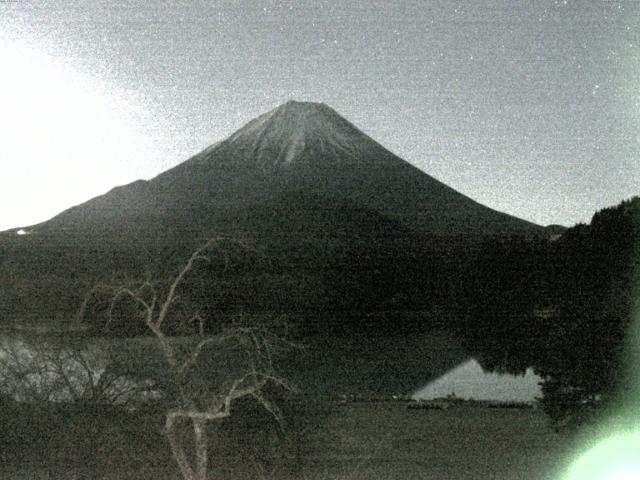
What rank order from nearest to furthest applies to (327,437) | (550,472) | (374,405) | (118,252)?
(550,472) < (327,437) < (374,405) < (118,252)

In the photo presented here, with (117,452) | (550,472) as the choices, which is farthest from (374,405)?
(117,452)

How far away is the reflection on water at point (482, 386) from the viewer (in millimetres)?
14492

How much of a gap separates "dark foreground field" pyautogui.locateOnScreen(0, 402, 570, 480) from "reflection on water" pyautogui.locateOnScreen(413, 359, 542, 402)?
3.98 metres

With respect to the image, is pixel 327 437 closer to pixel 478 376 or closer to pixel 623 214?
pixel 478 376

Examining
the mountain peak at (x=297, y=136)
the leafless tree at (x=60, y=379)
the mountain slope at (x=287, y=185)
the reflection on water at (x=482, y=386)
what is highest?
the mountain peak at (x=297, y=136)

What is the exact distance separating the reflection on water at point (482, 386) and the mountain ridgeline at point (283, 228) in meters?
5.95

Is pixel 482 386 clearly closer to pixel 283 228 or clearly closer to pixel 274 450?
pixel 274 450

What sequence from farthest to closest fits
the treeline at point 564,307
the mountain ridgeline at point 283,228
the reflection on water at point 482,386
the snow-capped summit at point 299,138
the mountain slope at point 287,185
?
the snow-capped summit at point 299,138, the mountain slope at point 287,185, the mountain ridgeline at point 283,228, the reflection on water at point 482,386, the treeline at point 564,307

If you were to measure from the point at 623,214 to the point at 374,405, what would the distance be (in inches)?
448

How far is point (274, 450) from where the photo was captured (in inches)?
342

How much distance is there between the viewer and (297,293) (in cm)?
3547

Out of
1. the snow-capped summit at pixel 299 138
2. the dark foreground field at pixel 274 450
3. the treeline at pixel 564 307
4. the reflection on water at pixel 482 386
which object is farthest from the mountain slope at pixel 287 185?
the dark foreground field at pixel 274 450

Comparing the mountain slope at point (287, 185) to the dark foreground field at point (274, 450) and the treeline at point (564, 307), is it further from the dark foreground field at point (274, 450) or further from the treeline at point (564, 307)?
the dark foreground field at point (274, 450)

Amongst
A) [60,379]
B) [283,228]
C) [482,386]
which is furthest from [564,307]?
[283,228]
